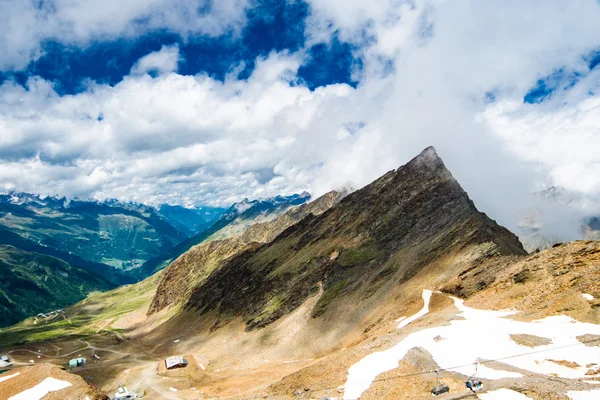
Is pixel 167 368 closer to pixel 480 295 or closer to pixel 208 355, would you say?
pixel 208 355

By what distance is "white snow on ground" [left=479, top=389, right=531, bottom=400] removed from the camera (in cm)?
3006

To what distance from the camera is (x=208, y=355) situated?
100000 mm

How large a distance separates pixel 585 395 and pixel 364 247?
296 ft

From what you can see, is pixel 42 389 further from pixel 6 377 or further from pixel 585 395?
pixel 585 395

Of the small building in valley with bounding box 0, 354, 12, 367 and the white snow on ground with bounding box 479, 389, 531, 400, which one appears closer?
Answer: the white snow on ground with bounding box 479, 389, 531, 400

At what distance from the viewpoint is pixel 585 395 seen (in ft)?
94.4

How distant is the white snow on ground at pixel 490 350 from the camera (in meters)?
37.4

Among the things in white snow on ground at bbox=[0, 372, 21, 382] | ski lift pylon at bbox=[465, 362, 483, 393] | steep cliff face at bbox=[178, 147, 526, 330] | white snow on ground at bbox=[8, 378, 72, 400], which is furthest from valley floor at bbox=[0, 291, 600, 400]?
steep cliff face at bbox=[178, 147, 526, 330]

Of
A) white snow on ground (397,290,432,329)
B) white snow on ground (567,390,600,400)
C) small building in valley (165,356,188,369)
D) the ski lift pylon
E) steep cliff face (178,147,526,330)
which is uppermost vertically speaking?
steep cliff face (178,147,526,330)

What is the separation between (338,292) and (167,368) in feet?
145

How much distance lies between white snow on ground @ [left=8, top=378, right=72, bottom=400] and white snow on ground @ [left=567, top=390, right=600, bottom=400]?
64926mm

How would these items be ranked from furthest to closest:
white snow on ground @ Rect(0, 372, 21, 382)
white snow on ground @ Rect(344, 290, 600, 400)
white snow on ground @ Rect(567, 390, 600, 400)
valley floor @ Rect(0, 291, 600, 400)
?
white snow on ground @ Rect(0, 372, 21, 382)
white snow on ground @ Rect(344, 290, 600, 400)
valley floor @ Rect(0, 291, 600, 400)
white snow on ground @ Rect(567, 390, 600, 400)

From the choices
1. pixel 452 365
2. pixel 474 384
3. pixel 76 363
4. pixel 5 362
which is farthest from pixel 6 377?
pixel 474 384

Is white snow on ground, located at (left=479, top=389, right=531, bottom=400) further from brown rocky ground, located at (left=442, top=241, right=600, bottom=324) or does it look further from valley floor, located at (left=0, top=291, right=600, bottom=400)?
brown rocky ground, located at (left=442, top=241, right=600, bottom=324)
